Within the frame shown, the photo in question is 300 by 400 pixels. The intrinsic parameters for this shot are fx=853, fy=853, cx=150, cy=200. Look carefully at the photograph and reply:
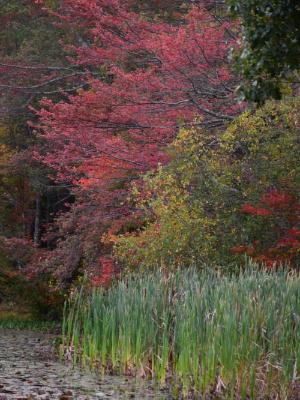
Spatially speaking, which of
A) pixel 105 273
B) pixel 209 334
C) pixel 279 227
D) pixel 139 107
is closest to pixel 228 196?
pixel 279 227

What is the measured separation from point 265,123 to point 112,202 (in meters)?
4.17

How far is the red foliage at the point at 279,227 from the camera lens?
36.2 feet

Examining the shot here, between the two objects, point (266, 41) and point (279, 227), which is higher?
point (266, 41)

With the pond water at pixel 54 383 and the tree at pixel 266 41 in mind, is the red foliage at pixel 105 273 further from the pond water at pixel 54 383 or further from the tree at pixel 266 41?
the tree at pixel 266 41

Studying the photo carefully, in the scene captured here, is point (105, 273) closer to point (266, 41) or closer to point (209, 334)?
point (209, 334)

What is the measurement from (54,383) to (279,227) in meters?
4.47

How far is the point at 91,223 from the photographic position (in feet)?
54.2

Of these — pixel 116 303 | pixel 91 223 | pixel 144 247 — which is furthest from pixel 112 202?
pixel 116 303

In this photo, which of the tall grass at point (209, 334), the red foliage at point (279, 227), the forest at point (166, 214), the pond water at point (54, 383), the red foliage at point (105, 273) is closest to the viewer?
the tall grass at point (209, 334)

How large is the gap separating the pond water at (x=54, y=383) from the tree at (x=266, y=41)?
3.12 m

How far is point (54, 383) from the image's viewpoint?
888 cm

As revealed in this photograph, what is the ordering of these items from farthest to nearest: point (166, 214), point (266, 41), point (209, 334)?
point (166, 214)
point (209, 334)
point (266, 41)

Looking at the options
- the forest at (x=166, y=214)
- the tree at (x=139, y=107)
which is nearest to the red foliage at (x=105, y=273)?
the forest at (x=166, y=214)

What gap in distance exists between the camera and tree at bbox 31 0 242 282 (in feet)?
47.8
